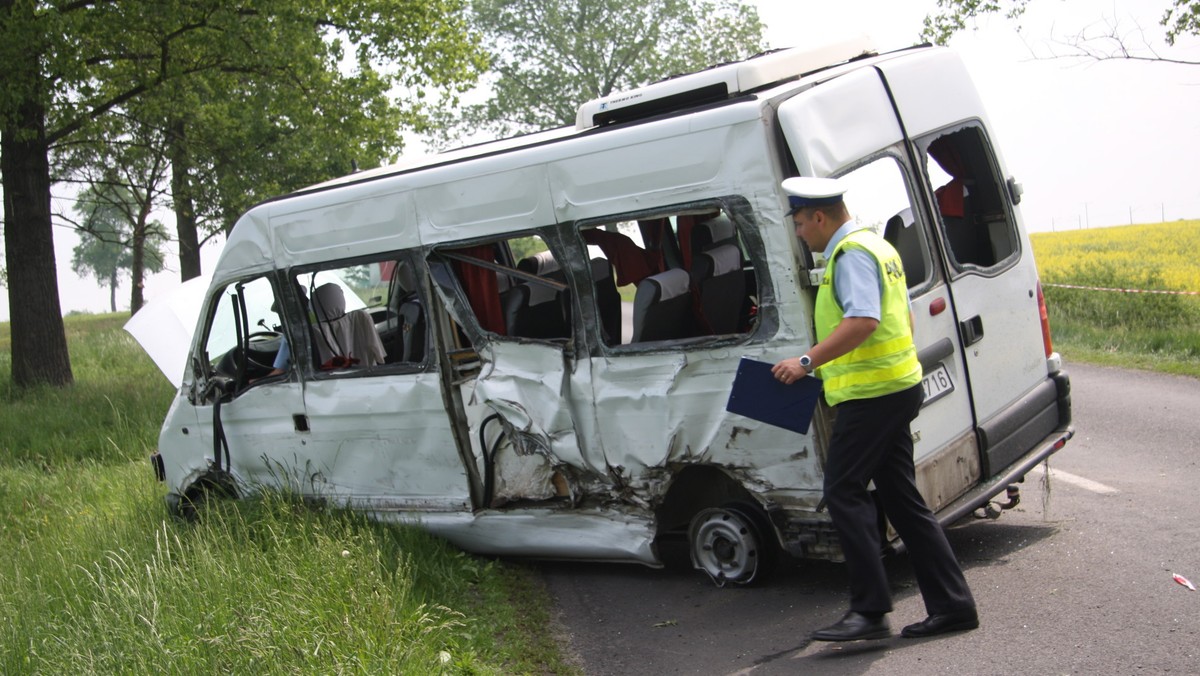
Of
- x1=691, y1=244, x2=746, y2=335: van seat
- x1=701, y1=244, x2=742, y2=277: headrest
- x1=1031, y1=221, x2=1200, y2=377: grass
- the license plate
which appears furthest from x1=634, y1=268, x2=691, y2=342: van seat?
x1=1031, y1=221, x2=1200, y2=377: grass

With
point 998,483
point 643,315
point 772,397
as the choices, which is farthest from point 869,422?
point 643,315

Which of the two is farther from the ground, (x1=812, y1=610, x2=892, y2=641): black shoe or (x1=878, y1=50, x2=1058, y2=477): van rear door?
(x1=878, y1=50, x2=1058, y2=477): van rear door

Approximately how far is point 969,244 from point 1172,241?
937 inches

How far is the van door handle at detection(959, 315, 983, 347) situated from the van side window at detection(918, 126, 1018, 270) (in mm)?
499

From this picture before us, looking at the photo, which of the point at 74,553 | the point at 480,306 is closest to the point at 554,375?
the point at 480,306

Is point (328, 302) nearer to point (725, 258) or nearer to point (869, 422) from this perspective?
point (725, 258)

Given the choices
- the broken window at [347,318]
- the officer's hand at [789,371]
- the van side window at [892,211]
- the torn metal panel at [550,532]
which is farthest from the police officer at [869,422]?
the broken window at [347,318]

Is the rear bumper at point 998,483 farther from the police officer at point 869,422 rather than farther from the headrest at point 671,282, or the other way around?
the headrest at point 671,282

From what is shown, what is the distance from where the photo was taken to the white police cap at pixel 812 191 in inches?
193

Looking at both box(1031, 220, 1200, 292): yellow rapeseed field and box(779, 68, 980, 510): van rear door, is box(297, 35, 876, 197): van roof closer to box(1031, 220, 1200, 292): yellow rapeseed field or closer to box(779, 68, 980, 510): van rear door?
box(779, 68, 980, 510): van rear door

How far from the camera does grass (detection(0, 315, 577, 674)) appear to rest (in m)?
4.90

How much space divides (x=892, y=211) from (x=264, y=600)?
350 cm

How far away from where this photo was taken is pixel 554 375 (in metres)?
6.30

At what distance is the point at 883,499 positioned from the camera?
199 inches
